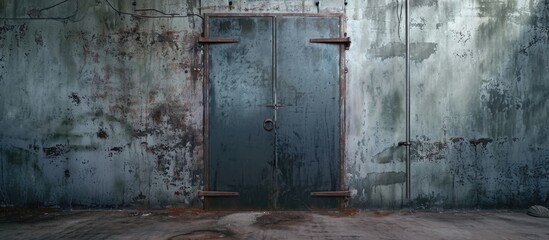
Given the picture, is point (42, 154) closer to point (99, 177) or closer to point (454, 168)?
point (99, 177)

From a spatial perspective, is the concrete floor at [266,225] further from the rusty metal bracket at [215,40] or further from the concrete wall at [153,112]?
the rusty metal bracket at [215,40]

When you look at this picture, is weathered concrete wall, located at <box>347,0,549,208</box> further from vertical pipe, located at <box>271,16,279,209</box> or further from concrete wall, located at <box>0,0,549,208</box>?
vertical pipe, located at <box>271,16,279,209</box>

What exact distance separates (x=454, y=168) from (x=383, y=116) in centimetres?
94

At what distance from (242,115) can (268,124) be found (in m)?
0.29

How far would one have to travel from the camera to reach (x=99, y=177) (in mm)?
4273

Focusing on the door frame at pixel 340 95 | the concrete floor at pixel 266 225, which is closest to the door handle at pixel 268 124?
the door frame at pixel 340 95

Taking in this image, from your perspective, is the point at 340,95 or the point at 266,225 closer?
the point at 266,225

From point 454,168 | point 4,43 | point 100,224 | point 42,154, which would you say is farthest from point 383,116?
point 4,43

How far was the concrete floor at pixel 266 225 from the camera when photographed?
11.2 feet

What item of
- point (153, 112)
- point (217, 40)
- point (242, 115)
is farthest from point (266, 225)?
point (217, 40)

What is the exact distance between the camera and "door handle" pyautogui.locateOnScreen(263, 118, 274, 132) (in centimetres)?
421

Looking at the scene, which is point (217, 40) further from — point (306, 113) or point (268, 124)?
point (306, 113)

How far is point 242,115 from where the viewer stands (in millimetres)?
4230

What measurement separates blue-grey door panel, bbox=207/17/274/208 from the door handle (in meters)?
0.03
